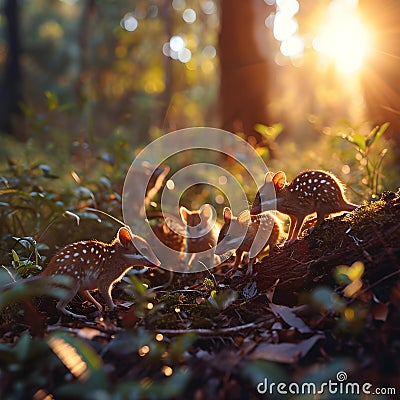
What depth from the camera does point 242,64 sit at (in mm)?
15094

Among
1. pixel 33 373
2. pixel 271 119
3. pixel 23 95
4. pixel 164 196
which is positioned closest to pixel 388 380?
pixel 33 373

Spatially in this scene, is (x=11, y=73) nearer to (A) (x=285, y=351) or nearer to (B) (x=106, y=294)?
(B) (x=106, y=294)

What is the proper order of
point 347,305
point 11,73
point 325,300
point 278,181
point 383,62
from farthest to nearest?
1. point 11,73
2. point 383,62
3. point 278,181
4. point 347,305
5. point 325,300

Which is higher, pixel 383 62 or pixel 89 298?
pixel 383 62

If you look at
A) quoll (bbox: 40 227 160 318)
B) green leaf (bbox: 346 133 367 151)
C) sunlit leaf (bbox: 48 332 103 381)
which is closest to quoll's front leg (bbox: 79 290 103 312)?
quoll (bbox: 40 227 160 318)

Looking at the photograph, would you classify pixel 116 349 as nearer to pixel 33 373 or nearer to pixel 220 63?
pixel 33 373

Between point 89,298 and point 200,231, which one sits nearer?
point 89,298

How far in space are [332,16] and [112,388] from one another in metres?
12.4

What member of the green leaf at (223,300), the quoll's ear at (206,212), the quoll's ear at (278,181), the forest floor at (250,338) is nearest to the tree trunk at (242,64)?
the quoll's ear at (206,212)

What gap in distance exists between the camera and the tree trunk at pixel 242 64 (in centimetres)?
1487

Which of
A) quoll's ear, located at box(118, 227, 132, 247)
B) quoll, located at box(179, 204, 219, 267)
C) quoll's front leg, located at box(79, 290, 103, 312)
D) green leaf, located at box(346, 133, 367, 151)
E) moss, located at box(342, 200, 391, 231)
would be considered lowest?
quoll, located at box(179, 204, 219, 267)

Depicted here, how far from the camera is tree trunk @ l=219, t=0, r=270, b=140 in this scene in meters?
14.9

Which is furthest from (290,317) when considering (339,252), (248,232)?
(248,232)

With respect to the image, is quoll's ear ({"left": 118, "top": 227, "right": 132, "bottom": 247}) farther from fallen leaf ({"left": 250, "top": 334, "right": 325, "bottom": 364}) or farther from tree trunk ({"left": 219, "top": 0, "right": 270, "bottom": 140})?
tree trunk ({"left": 219, "top": 0, "right": 270, "bottom": 140})
